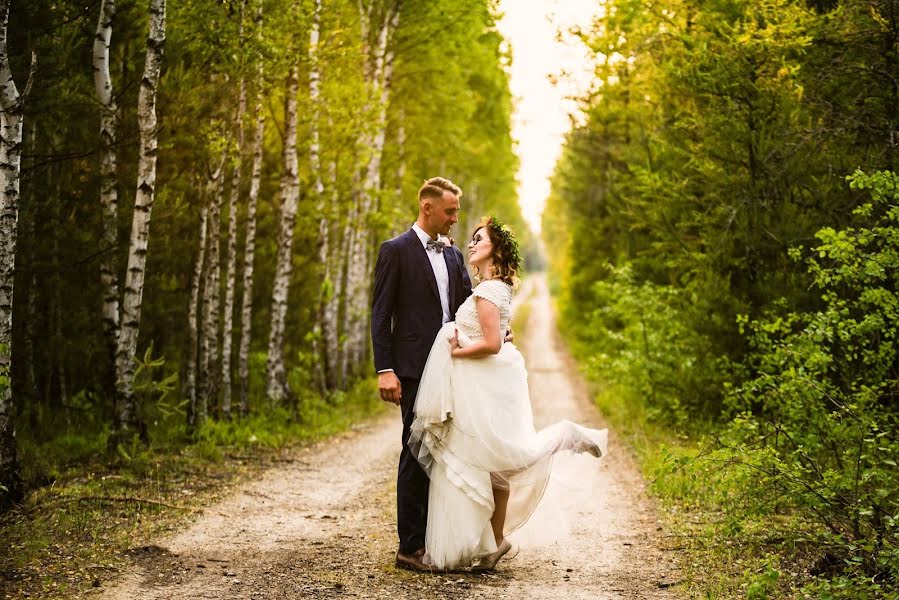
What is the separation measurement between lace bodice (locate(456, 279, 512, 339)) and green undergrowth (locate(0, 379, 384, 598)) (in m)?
2.83

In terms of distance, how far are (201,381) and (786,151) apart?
824cm

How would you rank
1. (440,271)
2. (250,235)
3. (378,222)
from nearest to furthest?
(440,271) → (250,235) → (378,222)

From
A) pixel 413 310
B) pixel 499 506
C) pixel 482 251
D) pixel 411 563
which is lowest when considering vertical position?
pixel 411 563

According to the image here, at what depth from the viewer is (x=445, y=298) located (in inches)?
253

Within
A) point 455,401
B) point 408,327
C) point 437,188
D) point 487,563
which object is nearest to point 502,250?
point 437,188

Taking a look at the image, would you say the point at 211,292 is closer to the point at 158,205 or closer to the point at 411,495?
A: the point at 158,205

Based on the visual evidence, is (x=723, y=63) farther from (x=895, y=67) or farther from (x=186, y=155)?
(x=186, y=155)

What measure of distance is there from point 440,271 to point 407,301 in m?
0.34

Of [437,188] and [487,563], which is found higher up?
[437,188]

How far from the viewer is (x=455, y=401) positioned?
6.07 metres

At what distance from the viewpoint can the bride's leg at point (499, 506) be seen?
6129 mm

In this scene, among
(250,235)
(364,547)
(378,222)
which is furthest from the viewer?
(378,222)

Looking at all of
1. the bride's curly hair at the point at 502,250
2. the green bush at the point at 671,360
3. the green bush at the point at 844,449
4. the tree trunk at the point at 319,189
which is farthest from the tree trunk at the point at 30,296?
the green bush at the point at 671,360

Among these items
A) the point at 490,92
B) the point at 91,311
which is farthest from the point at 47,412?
the point at 490,92
